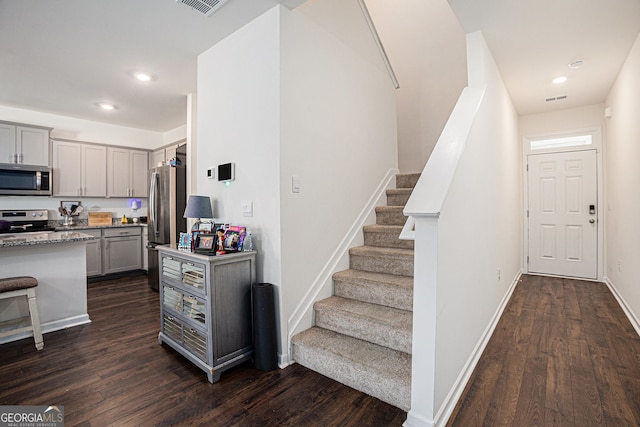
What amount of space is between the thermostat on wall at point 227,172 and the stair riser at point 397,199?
1.84 metres

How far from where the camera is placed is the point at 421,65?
466 cm

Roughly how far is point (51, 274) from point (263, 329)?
238cm

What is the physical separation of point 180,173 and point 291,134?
8.19 ft

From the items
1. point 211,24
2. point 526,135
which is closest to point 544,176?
point 526,135

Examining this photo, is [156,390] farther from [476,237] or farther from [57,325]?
[476,237]

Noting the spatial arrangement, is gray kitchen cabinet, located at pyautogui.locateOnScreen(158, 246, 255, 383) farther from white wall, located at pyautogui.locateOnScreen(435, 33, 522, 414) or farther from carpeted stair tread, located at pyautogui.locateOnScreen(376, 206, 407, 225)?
carpeted stair tread, located at pyautogui.locateOnScreen(376, 206, 407, 225)

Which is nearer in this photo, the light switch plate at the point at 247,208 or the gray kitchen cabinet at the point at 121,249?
the light switch plate at the point at 247,208

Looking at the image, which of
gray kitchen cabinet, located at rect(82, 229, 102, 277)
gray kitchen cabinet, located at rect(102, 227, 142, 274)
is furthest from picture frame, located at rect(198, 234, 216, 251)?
gray kitchen cabinet, located at rect(102, 227, 142, 274)

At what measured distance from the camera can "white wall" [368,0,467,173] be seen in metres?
4.36

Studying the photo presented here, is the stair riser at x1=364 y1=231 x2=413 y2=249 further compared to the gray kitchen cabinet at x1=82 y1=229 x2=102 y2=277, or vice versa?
the gray kitchen cabinet at x1=82 y1=229 x2=102 y2=277

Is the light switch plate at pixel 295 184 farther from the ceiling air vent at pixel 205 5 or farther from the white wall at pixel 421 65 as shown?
the white wall at pixel 421 65

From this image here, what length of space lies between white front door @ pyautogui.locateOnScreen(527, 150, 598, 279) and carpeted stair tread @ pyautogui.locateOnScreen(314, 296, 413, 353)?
4076 mm

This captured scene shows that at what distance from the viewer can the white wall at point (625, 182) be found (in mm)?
2908

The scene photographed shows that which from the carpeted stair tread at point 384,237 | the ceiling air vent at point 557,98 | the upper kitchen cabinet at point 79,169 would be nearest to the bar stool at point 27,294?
the upper kitchen cabinet at point 79,169
